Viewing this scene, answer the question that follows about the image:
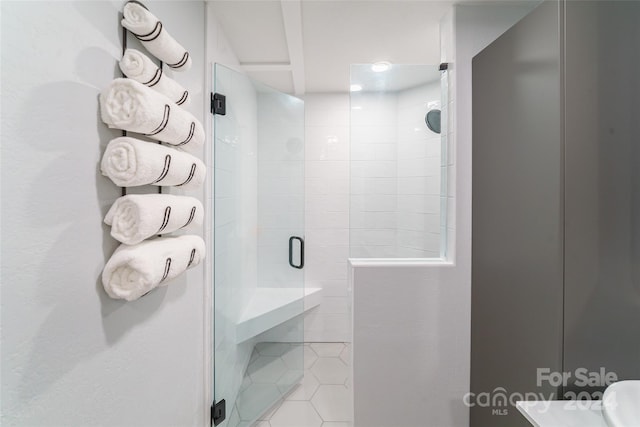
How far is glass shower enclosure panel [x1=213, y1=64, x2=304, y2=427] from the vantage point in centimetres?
158

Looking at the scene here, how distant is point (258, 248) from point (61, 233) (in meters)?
1.30

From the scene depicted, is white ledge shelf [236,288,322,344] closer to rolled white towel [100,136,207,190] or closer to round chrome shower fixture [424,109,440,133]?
rolled white towel [100,136,207,190]

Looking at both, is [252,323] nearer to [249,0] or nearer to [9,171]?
[9,171]

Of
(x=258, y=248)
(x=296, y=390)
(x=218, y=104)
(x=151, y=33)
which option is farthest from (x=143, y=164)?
(x=296, y=390)

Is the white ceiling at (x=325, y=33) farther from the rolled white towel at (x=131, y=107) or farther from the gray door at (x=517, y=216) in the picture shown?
the rolled white towel at (x=131, y=107)

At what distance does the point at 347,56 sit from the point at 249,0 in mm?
769

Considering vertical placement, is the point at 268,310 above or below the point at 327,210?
below

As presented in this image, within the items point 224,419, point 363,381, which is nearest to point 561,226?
point 363,381

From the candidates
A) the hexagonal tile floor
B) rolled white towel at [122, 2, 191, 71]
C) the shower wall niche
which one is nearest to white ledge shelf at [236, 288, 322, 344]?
the hexagonal tile floor

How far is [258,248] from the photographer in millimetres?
1900

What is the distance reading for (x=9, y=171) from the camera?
52 cm

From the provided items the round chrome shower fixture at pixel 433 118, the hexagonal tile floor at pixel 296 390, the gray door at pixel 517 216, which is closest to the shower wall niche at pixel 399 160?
the round chrome shower fixture at pixel 433 118

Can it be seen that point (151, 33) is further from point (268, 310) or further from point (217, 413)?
point (217, 413)

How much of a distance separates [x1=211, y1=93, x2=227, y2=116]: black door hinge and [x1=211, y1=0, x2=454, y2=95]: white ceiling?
494mm
